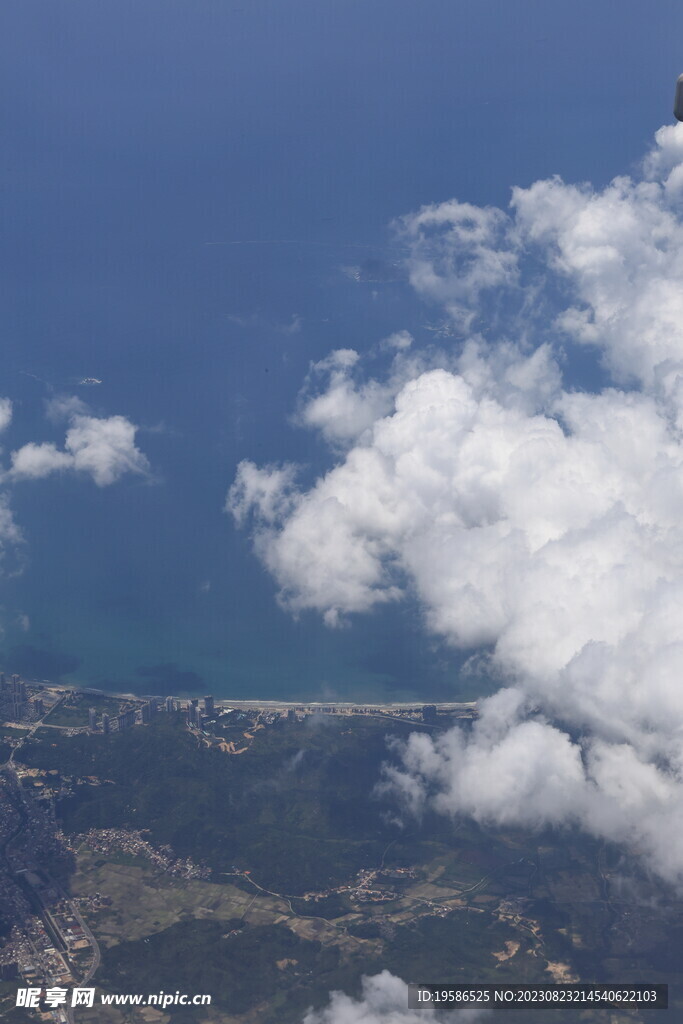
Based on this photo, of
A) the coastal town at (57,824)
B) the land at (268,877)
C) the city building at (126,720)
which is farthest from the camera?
the city building at (126,720)

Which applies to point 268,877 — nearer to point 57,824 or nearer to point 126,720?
point 57,824

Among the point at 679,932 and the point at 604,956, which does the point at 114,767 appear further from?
the point at 679,932

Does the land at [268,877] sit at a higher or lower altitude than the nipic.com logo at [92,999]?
higher

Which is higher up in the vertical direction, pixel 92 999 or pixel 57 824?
pixel 57 824

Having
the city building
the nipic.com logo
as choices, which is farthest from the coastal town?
the nipic.com logo

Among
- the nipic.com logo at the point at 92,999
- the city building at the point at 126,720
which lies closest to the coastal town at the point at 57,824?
the city building at the point at 126,720

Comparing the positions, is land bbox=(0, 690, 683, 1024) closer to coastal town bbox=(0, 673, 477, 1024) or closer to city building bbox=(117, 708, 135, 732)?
coastal town bbox=(0, 673, 477, 1024)

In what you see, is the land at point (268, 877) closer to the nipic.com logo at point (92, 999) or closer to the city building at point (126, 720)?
the city building at point (126, 720)

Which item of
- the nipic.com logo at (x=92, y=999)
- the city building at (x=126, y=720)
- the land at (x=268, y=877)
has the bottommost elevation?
the nipic.com logo at (x=92, y=999)

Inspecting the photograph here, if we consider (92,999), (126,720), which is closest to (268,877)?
(92,999)
